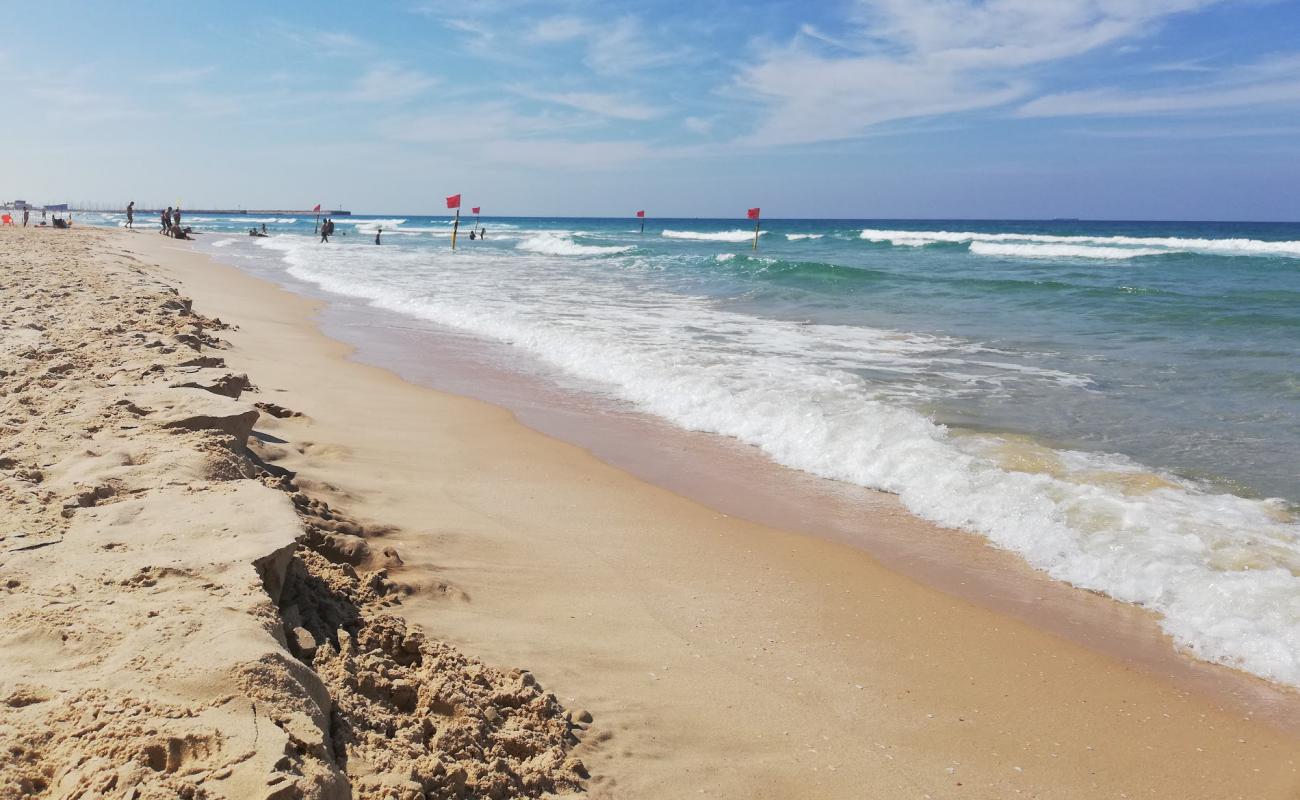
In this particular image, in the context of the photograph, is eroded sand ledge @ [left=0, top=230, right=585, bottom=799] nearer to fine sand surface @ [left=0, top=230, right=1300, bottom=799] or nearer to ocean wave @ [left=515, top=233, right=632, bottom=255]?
fine sand surface @ [left=0, top=230, right=1300, bottom=799]

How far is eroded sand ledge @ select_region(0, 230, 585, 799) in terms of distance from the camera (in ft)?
5.93

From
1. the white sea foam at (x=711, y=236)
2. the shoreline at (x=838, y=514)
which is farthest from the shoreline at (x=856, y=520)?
the white sea foam at (x=711, y=236)

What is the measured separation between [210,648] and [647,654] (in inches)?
63.5

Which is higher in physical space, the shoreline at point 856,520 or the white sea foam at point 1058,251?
the white sea foam at point 1058,251

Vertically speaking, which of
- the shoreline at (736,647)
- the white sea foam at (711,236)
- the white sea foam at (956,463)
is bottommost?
the shoreline at (736,647)

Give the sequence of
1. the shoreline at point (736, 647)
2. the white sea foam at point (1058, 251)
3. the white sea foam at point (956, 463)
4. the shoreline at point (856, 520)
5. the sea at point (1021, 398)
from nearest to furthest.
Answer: the shoreline at point (736, 647) < the shoreline at point (856, 520) < the white sea foam at point (956, 463) < the sea at point (1021, 398) < the white sea foam at point (1058, 251)

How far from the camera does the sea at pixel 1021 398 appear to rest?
4.37m

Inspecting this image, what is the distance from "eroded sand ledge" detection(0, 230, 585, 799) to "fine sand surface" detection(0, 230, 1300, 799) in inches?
0.5

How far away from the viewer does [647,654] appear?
3.26m

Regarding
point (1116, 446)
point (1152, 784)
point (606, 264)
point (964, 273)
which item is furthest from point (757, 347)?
point (606, 264)

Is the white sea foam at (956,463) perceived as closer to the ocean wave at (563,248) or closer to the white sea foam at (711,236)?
the ocean wave at (563,248)

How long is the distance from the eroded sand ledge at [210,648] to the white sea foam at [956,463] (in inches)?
124

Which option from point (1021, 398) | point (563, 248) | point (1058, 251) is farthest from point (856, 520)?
point (563, 248)

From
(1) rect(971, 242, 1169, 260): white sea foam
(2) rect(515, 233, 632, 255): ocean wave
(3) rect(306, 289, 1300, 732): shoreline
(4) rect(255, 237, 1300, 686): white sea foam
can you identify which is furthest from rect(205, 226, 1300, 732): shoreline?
(1) rect(971, 242, 1169, 260): white sea foam
